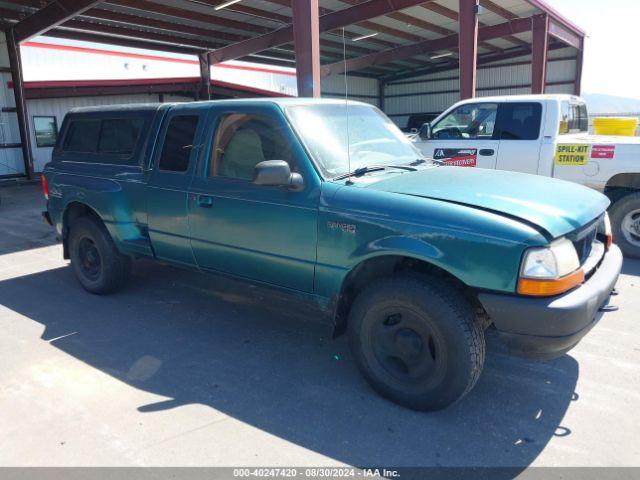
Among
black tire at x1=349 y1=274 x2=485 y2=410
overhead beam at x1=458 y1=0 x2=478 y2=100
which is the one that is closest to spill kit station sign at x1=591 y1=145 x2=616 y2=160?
black tire at x1=349 y1=274 x2=485 y2=410

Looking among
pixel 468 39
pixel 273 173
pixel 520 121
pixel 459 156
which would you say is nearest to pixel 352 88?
pixel 468 39

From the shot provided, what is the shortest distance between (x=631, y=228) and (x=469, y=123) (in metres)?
2.52

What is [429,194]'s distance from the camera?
306cm

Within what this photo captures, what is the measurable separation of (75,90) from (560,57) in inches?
856

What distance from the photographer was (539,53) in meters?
17.3

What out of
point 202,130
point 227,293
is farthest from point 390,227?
point 227,293

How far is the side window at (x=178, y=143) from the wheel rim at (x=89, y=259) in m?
1.45

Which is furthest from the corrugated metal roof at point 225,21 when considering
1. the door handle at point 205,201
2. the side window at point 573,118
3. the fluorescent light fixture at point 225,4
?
the door handle at point 205,201

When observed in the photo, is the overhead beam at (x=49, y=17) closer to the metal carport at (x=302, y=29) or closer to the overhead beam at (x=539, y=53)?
the metal carport at (x=302, y=29)

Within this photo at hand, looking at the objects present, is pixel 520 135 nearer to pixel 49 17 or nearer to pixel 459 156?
pixel 459 156

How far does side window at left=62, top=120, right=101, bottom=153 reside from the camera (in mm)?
5090

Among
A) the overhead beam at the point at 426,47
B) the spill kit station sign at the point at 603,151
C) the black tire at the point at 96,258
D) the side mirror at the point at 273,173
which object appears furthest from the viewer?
the overhead beam at the point at 426,47

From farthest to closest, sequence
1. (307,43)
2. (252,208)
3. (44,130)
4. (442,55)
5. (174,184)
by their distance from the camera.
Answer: (442,55)
(44,130)
(307,43)
(174,184)
(252,208)

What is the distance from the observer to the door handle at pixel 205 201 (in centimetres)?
393
